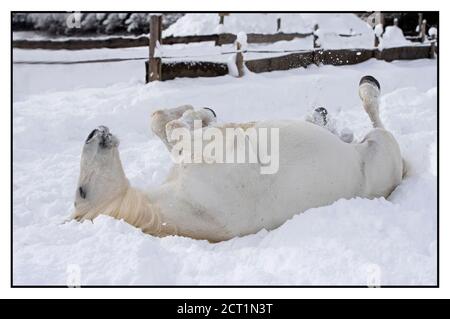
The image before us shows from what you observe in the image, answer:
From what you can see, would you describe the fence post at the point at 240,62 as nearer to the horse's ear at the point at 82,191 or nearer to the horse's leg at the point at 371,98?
the horse's leg at the point at 371,98

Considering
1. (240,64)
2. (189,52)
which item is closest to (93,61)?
(189,52)

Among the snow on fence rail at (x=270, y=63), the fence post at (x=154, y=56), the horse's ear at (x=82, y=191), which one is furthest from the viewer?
the fence post at (x=154, y=56)

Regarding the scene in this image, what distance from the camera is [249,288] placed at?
2277mm

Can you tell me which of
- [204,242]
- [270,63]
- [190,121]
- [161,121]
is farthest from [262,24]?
[204,242]

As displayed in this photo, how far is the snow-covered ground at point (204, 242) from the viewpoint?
237cm

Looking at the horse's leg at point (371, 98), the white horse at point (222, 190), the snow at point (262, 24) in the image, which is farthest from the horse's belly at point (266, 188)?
the snow at point (262, 24)

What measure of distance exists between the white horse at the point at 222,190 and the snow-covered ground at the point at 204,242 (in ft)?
0.27

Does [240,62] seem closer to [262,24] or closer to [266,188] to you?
[266,188]

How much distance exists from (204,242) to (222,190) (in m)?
0.27

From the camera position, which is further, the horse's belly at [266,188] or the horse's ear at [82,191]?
the horse's ear at [82,191]

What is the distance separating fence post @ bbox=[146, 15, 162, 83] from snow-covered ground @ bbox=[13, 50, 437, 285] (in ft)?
4.21

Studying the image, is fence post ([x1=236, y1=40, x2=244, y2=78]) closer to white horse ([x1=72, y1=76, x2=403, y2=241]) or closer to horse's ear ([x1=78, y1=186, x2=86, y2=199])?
white horse ([x1=72, y1=76, x2=403, y2=241])

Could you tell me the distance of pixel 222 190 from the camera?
278cm

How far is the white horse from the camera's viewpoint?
2785 millimetres
